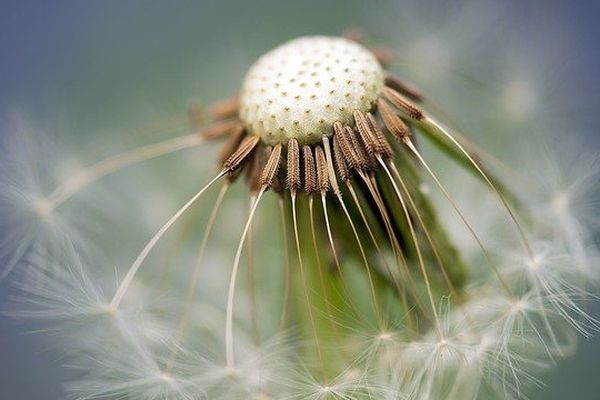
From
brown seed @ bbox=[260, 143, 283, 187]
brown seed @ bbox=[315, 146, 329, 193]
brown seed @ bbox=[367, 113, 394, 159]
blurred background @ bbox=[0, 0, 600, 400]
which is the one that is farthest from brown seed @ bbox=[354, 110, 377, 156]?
blurred background @ bbox=[0, 0, 600, 400]

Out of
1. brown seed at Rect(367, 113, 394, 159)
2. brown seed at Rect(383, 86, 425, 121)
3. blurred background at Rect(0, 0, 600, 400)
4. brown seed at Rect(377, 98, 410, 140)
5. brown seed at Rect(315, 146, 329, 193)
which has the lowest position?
brown seed at Rect(315, 146, 329, 193)

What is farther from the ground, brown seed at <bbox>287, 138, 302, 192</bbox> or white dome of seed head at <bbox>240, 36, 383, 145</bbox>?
white dome of seed head at <bbox>240, 36, 383, 145</bbox>

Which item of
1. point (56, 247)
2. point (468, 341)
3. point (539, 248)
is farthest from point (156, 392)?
point (539, 248)

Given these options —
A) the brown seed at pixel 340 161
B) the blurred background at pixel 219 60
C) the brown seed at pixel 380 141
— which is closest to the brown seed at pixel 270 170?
the brown seed at pixel 340 161

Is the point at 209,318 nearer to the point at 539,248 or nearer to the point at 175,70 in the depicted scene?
the point at 539,248

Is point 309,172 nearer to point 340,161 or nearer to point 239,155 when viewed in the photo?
point 340,161

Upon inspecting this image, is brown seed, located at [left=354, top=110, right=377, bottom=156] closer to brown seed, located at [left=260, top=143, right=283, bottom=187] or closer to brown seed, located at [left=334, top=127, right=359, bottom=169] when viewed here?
brown seed, located at [left=334, top=127, right=359, bottom=169]

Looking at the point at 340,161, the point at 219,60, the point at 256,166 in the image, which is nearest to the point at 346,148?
the point at 340,161

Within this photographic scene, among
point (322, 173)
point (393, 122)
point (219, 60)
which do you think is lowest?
point (322, 173)
